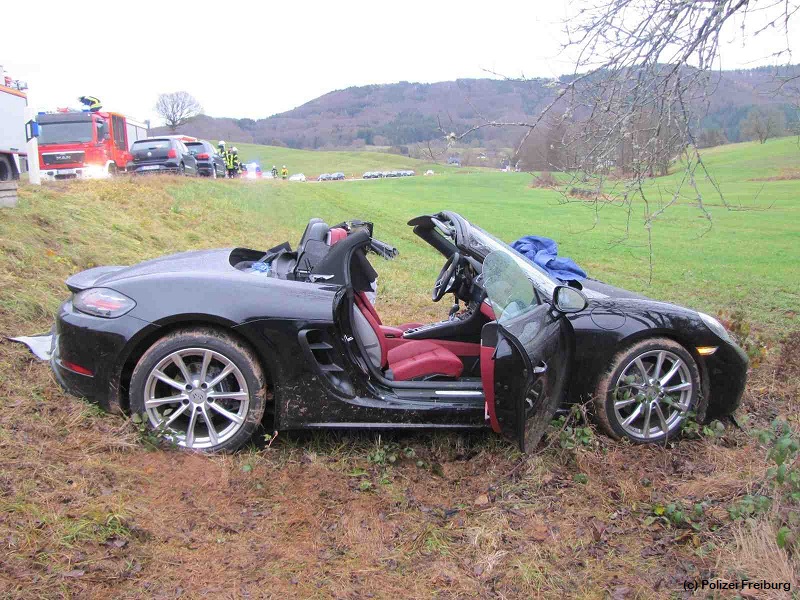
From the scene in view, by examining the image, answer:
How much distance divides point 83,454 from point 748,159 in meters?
53.5

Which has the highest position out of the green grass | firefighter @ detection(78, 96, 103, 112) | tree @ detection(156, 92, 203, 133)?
tree @ detection(156, 92, 203, 133)

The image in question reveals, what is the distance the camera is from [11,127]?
34.9 ft

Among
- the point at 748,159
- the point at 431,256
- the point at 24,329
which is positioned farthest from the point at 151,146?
the point at 748,159

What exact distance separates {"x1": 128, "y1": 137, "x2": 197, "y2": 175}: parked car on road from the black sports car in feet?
53.6

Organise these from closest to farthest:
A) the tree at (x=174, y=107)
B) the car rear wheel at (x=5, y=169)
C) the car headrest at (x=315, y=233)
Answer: the car headrest at (x=315, y=233) → the car rear wheel at (x=5, y=169) → the tree at (x=174, y=107)

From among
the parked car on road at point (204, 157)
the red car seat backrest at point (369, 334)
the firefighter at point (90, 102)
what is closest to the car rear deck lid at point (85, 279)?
the red car seat backrest at point (369, 334)

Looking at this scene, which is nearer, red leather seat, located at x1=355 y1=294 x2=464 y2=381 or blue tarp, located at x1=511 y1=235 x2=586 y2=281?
red leather seat, located at x1=355 y1=294 x2=464 y2=381

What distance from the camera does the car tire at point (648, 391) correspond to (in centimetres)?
368

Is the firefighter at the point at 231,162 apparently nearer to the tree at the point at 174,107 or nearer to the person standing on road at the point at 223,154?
the person standing on road at the point at 223,154

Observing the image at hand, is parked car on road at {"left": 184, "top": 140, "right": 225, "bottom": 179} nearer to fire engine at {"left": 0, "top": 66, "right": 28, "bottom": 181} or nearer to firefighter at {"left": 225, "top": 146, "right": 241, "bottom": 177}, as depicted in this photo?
firefighter at {"left": 225, "top": 146, "right": 241, "bottom": 177}

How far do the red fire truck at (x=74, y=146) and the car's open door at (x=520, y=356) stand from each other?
16851 millimetres

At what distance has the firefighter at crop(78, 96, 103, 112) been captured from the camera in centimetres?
2148

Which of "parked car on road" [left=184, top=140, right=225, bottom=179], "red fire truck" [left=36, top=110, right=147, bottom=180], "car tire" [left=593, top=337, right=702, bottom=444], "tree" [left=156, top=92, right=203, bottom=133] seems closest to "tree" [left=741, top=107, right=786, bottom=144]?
"car tire" [left=593, top=337, right=702, bottom=444]

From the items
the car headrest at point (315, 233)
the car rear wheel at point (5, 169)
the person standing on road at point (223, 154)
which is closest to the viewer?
the car headrest at point (315, 233)
